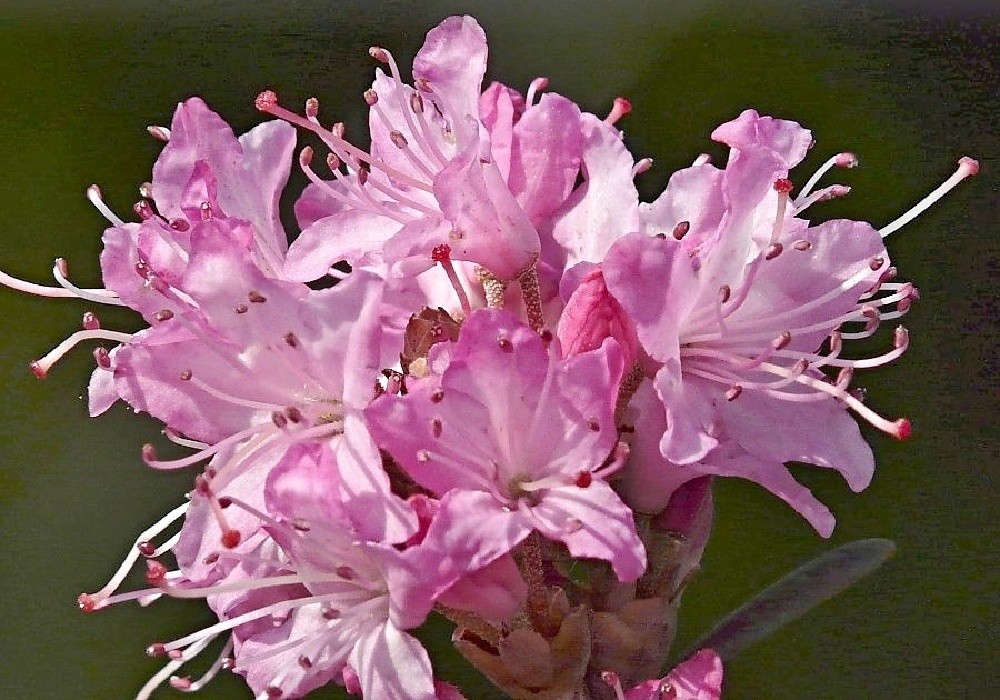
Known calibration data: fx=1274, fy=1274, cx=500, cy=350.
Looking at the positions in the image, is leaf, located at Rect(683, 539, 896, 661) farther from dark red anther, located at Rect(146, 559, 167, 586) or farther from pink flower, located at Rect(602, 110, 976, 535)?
dark red anther, located at Rect(146, 559, 167, 586)

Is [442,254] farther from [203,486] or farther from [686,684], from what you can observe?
[686,684]

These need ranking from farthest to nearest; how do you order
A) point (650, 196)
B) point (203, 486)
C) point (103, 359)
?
point (650, 196)
point (103, 359)
point (203, 486)

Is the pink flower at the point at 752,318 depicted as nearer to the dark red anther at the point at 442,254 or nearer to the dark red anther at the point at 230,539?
the dark red anther at the point at 442,254

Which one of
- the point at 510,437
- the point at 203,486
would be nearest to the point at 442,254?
the point at 510,437

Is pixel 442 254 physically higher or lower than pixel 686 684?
higher

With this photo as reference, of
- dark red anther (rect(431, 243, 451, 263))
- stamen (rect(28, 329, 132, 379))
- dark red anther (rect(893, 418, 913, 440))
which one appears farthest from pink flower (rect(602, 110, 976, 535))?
stamen (rect(28, 329, 132, 379))

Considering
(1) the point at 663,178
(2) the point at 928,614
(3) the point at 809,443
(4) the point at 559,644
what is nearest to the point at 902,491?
(2) the point at 928,614

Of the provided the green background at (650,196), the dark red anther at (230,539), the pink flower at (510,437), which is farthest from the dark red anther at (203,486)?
the green background at (650,196)

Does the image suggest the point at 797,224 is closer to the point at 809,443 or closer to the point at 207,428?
the point at 809,443
